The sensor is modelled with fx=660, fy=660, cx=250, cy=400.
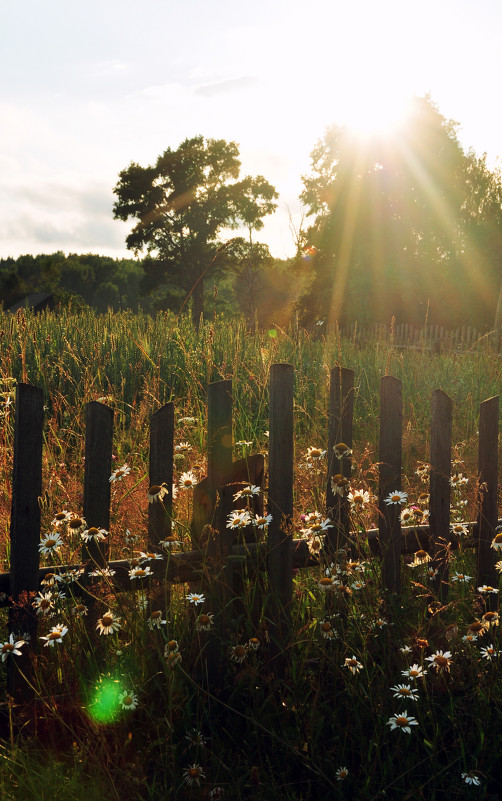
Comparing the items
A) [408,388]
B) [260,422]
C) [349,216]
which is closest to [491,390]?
[408,388]

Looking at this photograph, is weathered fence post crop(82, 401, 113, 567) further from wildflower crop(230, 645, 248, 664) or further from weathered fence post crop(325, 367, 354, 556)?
weathered fence post crop(325, 367, 354, 556)

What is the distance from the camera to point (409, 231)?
29.5m

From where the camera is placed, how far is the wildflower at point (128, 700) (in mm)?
1947

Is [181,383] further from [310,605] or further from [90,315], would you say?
[310,605]

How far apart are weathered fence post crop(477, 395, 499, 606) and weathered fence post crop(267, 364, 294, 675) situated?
97cm

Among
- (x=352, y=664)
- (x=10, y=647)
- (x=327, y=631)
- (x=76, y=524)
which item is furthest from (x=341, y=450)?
(x=10, y=647)

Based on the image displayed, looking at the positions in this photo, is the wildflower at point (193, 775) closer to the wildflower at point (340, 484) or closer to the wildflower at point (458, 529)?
the wildflower at point (340, 484)

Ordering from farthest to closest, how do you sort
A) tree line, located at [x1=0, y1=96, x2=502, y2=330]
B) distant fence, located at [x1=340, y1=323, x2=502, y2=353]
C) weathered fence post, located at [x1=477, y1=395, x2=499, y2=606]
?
tree line, located at [x1=0, y1=96, x2=502, y2=330], distant fence, located at [x1=340, y1=323, x2=502, y2=353], weathered fence post, located at [x1=477, y1=395, x2=499, y2=606]

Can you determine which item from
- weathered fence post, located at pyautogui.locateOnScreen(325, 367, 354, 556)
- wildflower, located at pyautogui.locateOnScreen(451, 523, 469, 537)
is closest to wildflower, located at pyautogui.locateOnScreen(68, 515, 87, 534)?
weathered fence post, located at pyautogui.locateOnScreen(325, 367, 354, 556)

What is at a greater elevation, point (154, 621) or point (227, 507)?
point (227, 507)

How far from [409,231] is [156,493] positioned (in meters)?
29.3

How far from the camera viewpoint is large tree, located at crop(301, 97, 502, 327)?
92.7 ft

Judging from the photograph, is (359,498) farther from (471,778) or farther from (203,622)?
(471,778)

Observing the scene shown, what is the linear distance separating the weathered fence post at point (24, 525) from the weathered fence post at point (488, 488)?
6.16 feet
